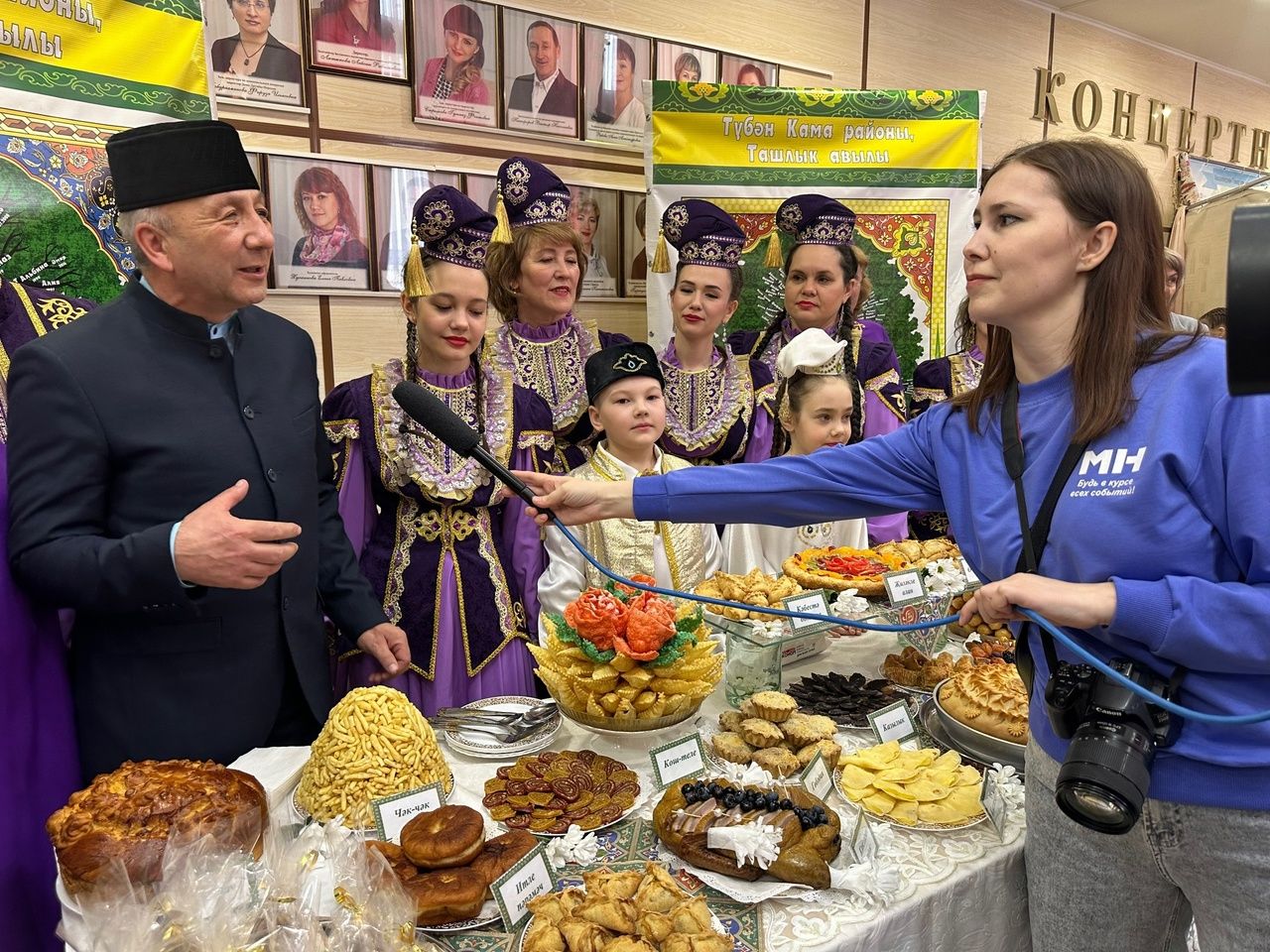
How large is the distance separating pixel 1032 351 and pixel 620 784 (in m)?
1.08

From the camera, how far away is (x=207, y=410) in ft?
6.04

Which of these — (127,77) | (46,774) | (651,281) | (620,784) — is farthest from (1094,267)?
(651,281)

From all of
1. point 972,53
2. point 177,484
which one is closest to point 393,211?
point 177,484

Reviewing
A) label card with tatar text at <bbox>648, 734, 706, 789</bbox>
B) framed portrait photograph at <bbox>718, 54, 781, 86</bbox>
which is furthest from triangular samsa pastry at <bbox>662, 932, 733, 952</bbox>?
framed portrait photograph at <bbox>718, 54, 781, 86</bbox>

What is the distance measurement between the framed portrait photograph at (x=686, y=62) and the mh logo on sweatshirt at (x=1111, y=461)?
12.6ft

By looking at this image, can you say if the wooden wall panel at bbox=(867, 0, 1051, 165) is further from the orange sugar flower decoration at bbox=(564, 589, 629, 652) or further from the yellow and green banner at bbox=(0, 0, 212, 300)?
the orange sugar flower decoration at bbox=(564, 589, 629, 652)

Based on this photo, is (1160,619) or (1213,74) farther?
(1213,74)

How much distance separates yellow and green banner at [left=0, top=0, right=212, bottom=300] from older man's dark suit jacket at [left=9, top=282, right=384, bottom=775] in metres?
1.10

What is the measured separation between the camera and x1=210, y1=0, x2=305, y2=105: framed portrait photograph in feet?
11.1

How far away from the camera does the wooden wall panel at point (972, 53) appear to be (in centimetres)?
553

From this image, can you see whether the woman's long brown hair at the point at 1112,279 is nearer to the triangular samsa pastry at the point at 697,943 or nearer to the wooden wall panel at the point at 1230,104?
the triangular samsa pastry at the point at 697,943

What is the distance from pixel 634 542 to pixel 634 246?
2.58 metres

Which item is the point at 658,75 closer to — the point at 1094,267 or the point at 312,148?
the point at 312,148

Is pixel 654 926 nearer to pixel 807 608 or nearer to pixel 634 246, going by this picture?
pixel 807 608
